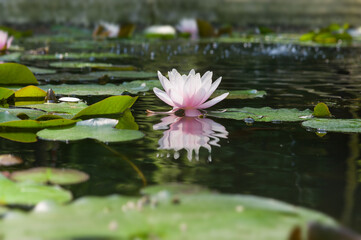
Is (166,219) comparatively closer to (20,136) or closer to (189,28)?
(20,136)

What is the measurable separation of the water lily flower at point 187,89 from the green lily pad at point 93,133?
0.24m

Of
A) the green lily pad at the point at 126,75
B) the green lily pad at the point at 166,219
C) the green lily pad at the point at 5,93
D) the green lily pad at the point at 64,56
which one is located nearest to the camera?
the green lily pad at the point at 166,219

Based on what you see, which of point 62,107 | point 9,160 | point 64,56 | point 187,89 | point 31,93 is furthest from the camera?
point 64,56

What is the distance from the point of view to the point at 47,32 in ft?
23.5

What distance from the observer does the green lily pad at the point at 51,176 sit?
Result: 907 millimetres

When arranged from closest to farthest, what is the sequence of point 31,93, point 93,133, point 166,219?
point 166,219 < point 93,133 < point 31,93

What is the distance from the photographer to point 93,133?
1.27 meters

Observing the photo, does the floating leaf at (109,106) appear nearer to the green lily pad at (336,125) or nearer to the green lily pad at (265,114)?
the green lily pad at (265,114)

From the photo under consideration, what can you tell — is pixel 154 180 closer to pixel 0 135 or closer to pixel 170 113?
pixel 0 135

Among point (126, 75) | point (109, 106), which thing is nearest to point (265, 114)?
point (109, 106)

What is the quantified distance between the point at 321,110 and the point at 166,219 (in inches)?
39.1

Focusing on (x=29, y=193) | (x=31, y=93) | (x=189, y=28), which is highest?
(x=189, y=28)

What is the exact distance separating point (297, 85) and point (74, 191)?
1.69 meters

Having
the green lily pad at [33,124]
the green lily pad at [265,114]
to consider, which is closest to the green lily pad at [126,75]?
the green lily pad at [265,114]
